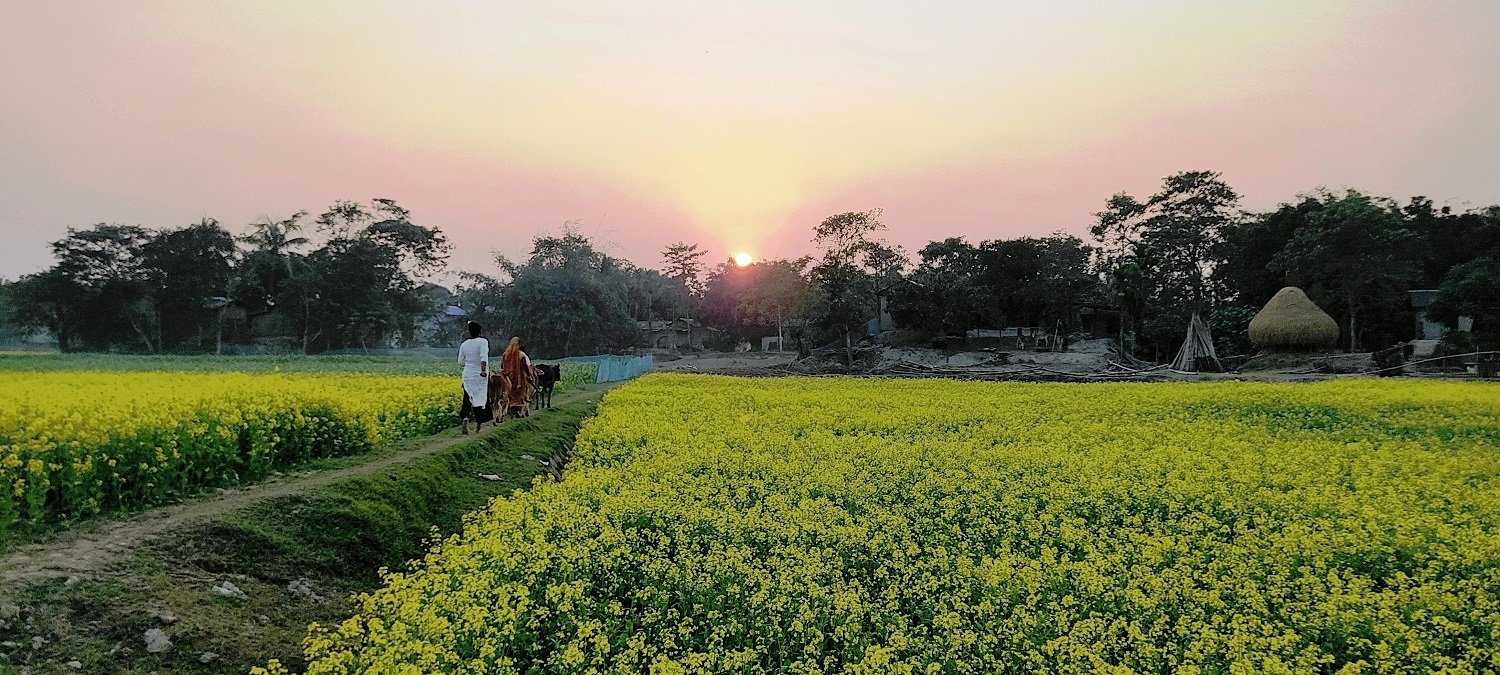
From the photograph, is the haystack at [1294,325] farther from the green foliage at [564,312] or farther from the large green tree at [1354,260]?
the green foliage at [564,312]

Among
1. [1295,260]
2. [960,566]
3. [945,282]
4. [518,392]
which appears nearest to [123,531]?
[960,566]

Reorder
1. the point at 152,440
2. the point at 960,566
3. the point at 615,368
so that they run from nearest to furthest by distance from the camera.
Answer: the point at 960,566, the point at 152,440, the point at 615,368

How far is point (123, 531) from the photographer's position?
5.12 metres

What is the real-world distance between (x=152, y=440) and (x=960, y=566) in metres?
6.38

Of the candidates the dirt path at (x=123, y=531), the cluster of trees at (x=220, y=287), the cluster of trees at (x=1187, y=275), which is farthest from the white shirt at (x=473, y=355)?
the cluster of trees at (x=1187, y=275)

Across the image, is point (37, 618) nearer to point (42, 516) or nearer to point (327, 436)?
point (42, 516)

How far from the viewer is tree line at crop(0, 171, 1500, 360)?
29.5m

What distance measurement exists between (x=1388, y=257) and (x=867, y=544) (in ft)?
130

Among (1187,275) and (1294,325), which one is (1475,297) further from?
(1187,275)

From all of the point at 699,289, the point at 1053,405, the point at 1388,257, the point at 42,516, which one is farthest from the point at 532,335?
the point at 1388,257

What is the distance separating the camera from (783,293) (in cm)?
3916

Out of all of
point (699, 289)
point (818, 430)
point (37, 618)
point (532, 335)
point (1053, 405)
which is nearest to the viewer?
point (37, 618)

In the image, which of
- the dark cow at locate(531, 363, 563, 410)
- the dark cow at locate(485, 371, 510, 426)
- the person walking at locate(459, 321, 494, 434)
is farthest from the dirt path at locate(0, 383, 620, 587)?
the dark cow at locate(531, 363, 563, 410)

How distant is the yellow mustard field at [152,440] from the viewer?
5.16 metres
